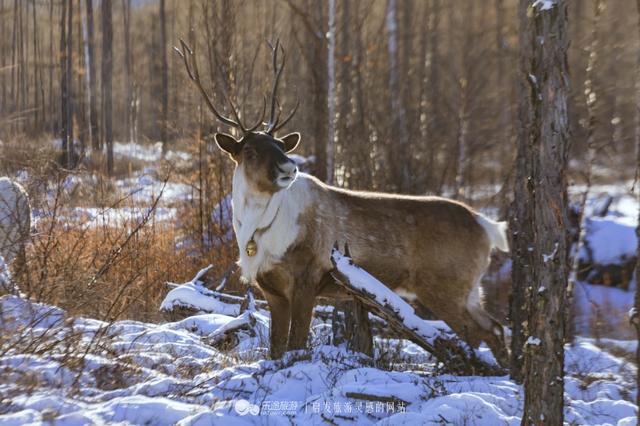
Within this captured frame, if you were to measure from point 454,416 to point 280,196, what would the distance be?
2.41 meters

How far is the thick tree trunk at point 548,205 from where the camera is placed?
11.3ft

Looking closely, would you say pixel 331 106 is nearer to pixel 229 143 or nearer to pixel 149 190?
pixel 149 190

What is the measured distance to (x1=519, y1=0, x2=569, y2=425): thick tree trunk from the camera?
3438mm

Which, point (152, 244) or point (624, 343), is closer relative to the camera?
point (624, 343)

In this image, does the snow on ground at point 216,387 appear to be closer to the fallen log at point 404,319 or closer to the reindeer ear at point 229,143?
the fallen log at point 404,319

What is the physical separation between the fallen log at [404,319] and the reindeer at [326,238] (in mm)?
465

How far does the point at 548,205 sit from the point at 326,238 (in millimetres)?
2740

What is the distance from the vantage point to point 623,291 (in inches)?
432

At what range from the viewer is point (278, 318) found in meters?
6.07

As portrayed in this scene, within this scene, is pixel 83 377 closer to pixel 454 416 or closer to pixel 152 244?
pixel 454 416

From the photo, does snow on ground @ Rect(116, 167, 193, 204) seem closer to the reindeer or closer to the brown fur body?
the reindeer

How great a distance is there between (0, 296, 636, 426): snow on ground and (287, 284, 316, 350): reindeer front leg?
0.89ft

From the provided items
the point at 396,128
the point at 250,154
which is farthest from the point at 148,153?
the point at 250,154

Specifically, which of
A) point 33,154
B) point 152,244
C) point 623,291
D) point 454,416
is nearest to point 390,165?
point 623,291
